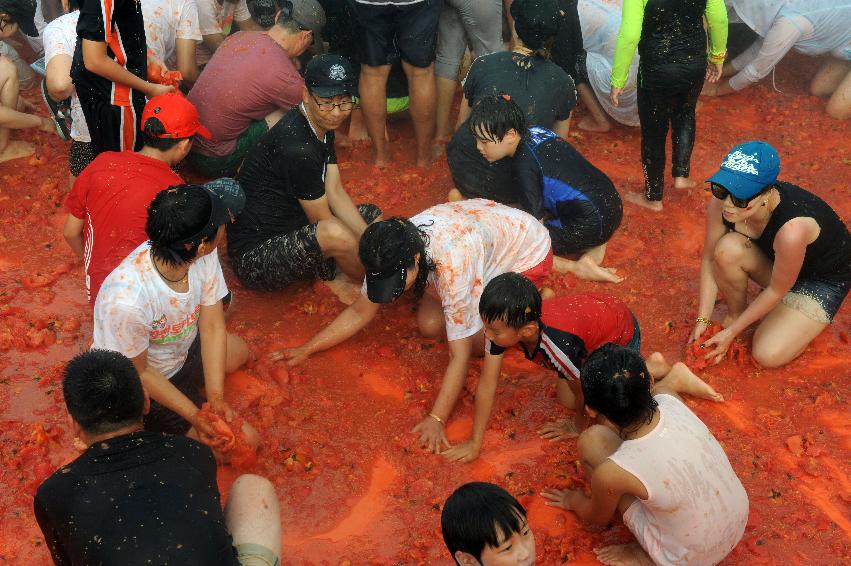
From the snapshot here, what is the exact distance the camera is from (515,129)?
4.18m

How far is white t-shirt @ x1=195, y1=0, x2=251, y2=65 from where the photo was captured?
5.46 metres

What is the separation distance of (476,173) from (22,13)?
3.55m

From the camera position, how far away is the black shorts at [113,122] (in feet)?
14.2

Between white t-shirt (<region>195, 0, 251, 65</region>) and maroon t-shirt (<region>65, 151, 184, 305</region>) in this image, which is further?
white t-shirt (<region>195, 0, 251, 65</region>)

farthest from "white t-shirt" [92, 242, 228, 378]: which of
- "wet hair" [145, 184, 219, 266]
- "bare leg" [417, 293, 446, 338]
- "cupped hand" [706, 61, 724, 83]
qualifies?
"cupped hand" [706, 61, 724, 83]

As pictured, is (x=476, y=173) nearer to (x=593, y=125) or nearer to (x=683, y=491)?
(x=593, y=125)

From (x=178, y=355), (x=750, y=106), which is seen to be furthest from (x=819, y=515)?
(x=750, y=106)

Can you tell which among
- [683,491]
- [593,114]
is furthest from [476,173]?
[683,491]

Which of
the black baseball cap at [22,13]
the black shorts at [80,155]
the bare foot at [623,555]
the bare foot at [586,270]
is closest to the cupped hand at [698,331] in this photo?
the bare foot at [586,270]

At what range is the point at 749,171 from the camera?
3.54m

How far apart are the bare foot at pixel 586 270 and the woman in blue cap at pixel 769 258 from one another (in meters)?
0.56

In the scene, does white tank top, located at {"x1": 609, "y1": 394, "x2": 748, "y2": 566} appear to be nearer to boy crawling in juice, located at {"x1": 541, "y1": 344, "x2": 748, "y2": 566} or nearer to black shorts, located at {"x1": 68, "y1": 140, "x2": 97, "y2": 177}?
boy crawling in juice, located at {"x1": 541, "y1": 344, "x2": 748, "y2": 566}

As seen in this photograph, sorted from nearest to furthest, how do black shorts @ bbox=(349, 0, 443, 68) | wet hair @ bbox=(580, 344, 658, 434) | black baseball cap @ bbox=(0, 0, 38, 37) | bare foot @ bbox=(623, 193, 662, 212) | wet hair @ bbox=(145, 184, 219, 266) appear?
wet hair @ bbox=(580, 344, 658, 434) → wet hair @ bbox=(145, 184, 219, 266) → black shorts @ bbox=(349, 0, 443, 68) → bare foot @ bbox=(623, 193, 662, 212) → black baseball cap @ bbox=(0, 0, 38, 37)

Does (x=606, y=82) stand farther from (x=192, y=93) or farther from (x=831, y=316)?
(x=192, y=93)
